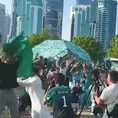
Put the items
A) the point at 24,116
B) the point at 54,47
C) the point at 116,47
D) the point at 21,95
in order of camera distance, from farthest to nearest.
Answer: the point at 116,47, the point at 54,47, the point at 24,116, the point at 21,95

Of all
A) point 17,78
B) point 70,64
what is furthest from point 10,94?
point 70,64

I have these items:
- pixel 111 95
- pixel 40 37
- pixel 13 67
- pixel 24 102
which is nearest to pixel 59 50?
pixel 24 102

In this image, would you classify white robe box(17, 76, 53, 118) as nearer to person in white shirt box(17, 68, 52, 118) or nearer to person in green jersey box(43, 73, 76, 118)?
person in white shirt box(17, 68, 52, 118)

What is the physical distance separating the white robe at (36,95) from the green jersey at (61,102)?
1.06 m

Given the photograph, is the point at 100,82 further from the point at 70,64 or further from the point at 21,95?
the point at 70,64

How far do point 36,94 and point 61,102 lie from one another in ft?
4.18

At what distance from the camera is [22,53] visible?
9.47 m

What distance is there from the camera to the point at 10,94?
8742mm

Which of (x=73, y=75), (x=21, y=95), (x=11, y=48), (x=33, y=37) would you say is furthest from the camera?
(x=33, y=37)

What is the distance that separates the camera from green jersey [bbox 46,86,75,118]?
25.0 feet

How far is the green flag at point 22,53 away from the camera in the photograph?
30.5 ft

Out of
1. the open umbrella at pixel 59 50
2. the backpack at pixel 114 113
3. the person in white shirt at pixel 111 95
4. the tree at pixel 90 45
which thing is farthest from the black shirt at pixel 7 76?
the tree at pixel 90 45

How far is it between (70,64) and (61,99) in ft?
34.7

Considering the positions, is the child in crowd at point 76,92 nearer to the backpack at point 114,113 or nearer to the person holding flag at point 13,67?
the person holding flag at point 13,67
